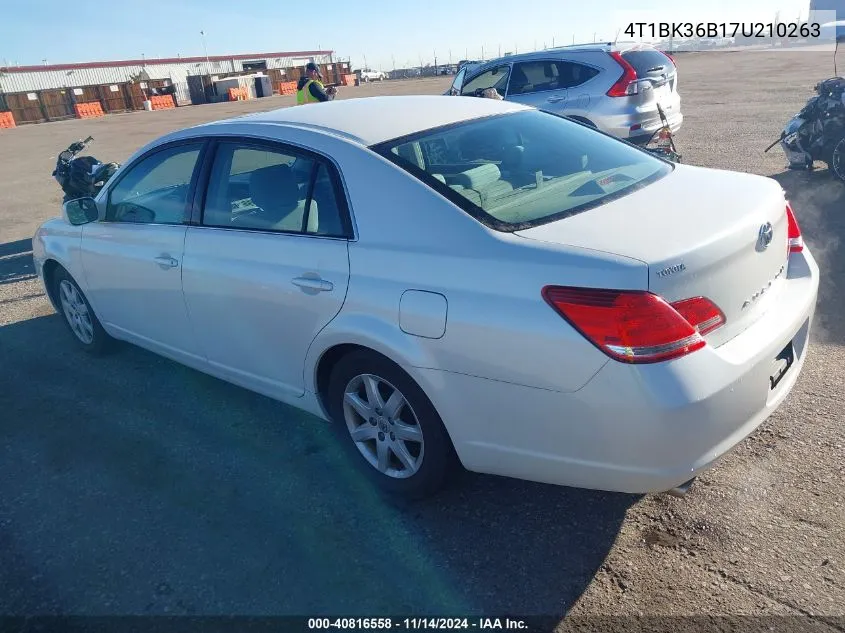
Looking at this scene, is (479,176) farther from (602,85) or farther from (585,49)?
(585,49)

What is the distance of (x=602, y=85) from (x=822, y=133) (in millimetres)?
2782

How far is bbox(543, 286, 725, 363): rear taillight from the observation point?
2.17m

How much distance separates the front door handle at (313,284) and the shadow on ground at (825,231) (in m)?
3.11

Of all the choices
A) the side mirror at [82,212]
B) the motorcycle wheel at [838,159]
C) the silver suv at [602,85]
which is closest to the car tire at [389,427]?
the side mirror at [82,212]

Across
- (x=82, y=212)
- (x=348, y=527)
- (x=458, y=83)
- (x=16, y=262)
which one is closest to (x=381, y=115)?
(x=348, y=527)

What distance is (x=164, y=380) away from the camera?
455cm

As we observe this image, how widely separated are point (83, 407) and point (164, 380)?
20.1 inches

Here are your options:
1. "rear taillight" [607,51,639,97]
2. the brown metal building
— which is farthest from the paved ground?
the brown metal building

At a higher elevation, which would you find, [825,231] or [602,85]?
[602,85]

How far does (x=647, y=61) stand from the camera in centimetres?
938

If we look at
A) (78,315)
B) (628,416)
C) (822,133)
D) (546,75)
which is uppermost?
(546,75)

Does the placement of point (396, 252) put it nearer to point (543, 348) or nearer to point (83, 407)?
point (543, 348)

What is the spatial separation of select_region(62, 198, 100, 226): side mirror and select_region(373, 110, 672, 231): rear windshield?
2.38 m

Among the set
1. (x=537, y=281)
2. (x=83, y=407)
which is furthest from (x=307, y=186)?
(x=83, y=407)
